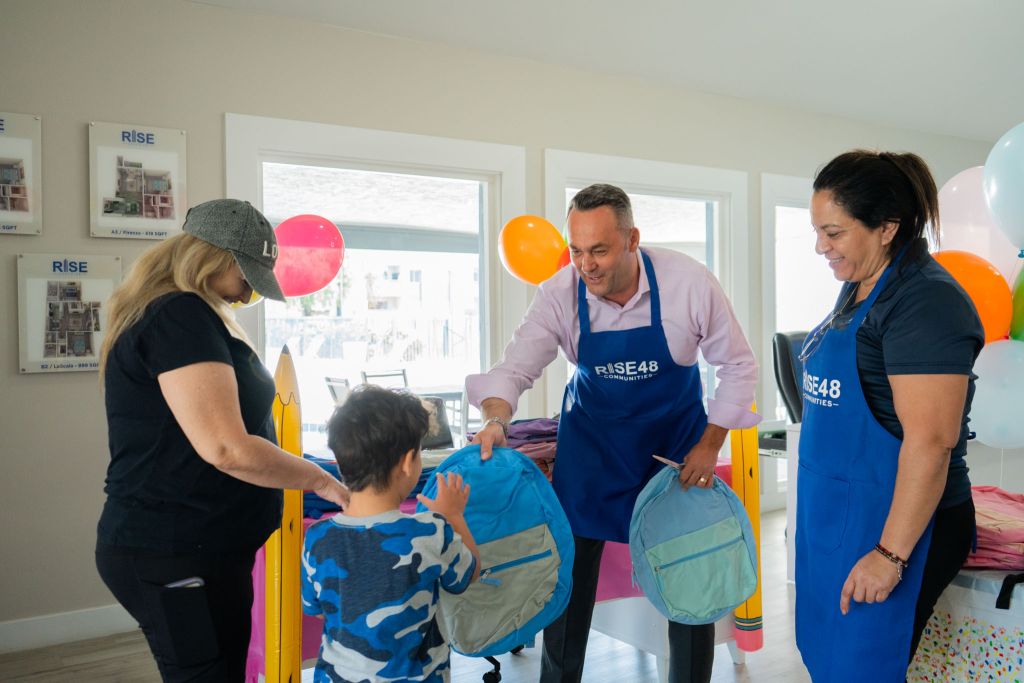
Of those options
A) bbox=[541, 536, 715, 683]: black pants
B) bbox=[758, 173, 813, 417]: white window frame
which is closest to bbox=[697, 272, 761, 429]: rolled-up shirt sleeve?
A: bbox=[541, 536, 715, 683]: black pants

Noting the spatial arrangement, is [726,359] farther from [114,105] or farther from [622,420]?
[114,105]

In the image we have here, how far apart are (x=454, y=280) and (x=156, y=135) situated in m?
1.52

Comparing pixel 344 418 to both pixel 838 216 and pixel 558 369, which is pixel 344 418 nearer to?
pixel 838 216

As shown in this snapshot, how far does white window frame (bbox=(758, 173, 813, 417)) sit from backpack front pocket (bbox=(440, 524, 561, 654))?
3568 mm

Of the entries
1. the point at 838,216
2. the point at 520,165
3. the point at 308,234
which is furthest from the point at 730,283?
the point at 838,216

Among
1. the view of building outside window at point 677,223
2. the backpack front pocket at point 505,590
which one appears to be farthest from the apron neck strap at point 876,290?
the view of building outside window at point 677,223

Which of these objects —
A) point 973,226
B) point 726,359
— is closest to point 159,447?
point 726,359

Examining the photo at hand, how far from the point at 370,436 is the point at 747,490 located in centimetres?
164

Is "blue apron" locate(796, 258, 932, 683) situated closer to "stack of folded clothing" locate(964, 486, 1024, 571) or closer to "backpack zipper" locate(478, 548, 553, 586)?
"stack of folded clothing" locate(964, 486, 1024, 571)

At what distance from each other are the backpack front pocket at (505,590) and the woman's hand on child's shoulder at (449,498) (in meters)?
0.15

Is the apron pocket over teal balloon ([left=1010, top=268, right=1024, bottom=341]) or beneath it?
beneath

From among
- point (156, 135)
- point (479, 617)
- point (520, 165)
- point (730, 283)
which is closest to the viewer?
point (479, 617)

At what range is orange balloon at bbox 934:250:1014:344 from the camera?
2605 millimetres

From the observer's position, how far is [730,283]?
15.7 ft
